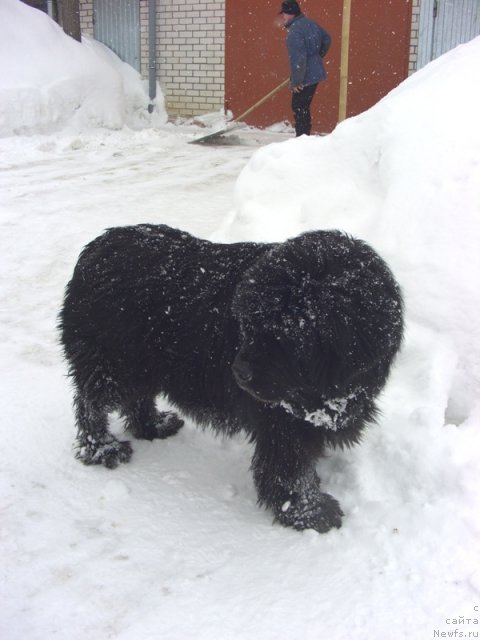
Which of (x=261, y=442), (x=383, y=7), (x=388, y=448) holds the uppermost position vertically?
(x=383, y=7)

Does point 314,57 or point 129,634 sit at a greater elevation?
point 314,57

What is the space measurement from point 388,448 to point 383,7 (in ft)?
37.6

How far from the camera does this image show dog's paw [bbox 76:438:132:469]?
2840mm

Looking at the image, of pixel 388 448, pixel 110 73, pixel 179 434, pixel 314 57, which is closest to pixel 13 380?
pixel 179 434

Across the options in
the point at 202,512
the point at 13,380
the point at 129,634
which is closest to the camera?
the point at 129,634

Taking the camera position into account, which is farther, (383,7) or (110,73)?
(110,73)

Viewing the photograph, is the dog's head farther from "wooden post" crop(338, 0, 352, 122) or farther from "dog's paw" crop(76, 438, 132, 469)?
"wooden post" crop(338, 0, 352, 122)

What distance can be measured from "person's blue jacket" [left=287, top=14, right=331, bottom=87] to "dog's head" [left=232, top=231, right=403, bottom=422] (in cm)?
777

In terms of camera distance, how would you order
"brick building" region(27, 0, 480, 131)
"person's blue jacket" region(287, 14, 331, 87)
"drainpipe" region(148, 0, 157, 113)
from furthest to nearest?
"drainpipe" region(148, 0, 157, 113), "brick building" region(27, 0, 480, 131), "person's blue jacket" region(287, 14, 331, 87)

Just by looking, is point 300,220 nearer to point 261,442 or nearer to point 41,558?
point 261,442

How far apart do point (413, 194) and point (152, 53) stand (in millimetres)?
12430

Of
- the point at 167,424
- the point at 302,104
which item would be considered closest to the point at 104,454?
the point at 167,424

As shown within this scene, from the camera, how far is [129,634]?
6.40 feet

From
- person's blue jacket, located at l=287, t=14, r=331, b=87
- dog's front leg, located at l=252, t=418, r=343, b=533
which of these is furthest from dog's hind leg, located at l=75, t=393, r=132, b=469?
person's blue jacket, located at l=287, t=14, r=331, b=87
